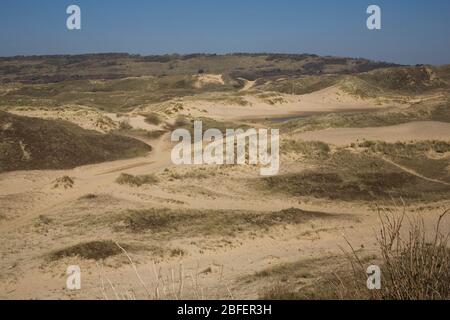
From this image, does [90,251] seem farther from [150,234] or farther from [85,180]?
[85,180]

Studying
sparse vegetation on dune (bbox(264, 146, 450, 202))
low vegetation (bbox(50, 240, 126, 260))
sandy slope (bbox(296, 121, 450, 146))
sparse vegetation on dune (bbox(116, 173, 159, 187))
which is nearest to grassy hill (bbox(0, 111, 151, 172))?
sparse vegetation on dune (bbox(116, 173, 159, 187))

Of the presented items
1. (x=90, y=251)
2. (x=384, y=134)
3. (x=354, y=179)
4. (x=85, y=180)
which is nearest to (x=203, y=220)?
(x=90, y=251)

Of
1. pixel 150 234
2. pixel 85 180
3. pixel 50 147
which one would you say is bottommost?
pixel 150 234

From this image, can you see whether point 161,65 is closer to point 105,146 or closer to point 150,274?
point 105,146

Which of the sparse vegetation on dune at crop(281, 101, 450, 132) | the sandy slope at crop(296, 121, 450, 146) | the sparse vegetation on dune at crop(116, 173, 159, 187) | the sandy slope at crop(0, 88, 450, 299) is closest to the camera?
the sandy slope at crop(0, 88, 450, 299)

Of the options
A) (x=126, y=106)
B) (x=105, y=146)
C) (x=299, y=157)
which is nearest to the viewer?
(x=299, y=157)

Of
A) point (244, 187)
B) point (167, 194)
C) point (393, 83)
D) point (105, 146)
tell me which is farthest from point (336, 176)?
point (393, 83)

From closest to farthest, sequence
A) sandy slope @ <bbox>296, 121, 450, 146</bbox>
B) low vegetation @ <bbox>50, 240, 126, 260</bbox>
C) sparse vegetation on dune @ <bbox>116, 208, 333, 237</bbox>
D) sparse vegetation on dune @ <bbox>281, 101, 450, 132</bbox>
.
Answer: low vegetation @ <bbox>50, 240, 126, 260</bbox> → sparse vegetation on dune @ <bbox>116, 208, 333, 237</bbox> → sandy slope @ <bbox>296, 121, 450, 146</bbox> → sparse vegetation on dune @ <bbox>281, 101, 450, 132</bbox>

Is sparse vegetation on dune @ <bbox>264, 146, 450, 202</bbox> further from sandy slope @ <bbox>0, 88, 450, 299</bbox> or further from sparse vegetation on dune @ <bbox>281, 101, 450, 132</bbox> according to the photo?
sparse vegetation on dune @ <bbox>281, 101, 450, 132</bbox>
